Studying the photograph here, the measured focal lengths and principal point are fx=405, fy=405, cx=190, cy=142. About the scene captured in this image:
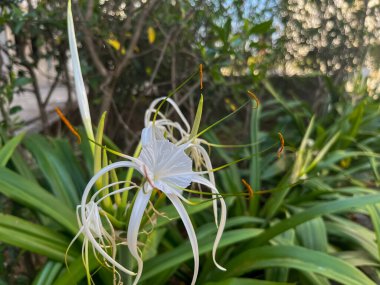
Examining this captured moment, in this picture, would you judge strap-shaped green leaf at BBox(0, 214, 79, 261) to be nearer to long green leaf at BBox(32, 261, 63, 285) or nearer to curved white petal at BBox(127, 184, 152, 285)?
long green leaf at BBox(32, 261, 63, 285)

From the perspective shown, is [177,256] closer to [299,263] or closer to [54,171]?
[299,263]

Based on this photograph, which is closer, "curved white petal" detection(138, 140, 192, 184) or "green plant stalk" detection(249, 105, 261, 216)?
"curved white petal" detection(138, 140, 192, 184)

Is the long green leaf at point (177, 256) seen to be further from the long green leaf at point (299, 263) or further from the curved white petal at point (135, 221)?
the curved white petal at point (135, 221)

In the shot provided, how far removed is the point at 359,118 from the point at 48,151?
1513 mm

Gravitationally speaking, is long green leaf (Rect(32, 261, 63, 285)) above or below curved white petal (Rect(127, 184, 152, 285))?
below

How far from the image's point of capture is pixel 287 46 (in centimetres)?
265

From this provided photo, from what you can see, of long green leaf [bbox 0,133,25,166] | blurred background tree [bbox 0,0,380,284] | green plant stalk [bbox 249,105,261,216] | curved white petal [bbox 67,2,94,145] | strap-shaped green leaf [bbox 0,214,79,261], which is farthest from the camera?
green plant stalk [bbox 249,105,261,216]

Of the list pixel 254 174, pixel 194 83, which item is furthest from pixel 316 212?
pixel 194 83

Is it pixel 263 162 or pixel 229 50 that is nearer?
pixel 229 50

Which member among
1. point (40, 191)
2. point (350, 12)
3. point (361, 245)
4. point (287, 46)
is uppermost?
point (350, 12)

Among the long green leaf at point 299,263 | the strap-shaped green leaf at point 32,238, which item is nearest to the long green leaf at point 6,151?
the strap-shaped green leaf at point 32,238

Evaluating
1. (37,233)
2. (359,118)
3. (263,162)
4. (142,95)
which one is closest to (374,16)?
(359,118)

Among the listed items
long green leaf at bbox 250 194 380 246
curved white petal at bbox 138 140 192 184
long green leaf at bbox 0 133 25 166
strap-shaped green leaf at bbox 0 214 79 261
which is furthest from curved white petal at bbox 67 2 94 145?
long green leaf at bbox 250 194 380 246

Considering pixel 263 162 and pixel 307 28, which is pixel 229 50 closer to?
pixel 263 162
